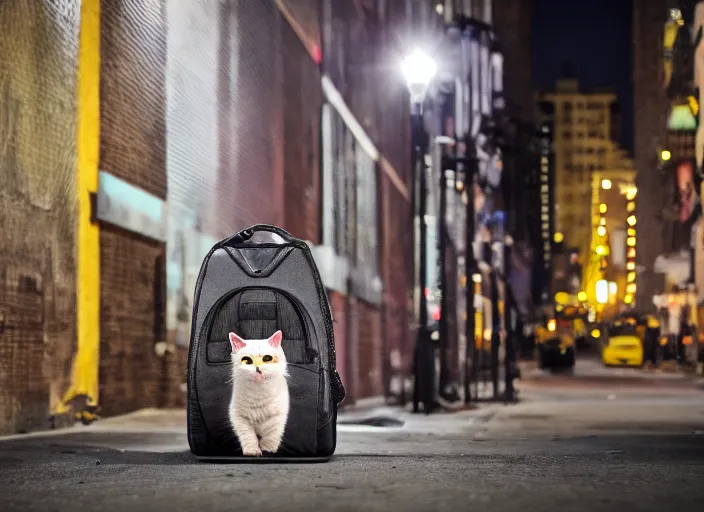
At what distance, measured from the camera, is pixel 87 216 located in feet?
53.5

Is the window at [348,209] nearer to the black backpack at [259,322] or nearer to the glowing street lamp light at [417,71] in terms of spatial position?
the glowing street lamp light at [417,71]

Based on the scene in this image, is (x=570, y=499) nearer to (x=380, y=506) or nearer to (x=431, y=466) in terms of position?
(x=380, y=506)

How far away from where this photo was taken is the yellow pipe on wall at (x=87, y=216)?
16094mm

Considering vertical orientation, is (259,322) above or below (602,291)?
below

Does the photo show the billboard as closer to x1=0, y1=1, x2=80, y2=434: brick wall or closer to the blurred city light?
x1=0, y1=1, x2=80, y2=434: brick wall

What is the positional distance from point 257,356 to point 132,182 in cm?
801

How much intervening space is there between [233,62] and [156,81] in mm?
3484

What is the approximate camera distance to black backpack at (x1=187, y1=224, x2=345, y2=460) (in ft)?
33.5

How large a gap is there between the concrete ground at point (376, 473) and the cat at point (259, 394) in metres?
0.19

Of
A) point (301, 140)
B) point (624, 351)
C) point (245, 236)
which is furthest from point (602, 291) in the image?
point (245, 236)

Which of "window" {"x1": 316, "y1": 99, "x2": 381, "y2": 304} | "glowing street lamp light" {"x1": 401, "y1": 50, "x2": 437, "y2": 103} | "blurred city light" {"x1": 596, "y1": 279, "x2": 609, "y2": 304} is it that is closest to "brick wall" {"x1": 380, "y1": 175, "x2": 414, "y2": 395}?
"window" {"x1": 316, "y1": 99, "x2": 381, "y2": 304}

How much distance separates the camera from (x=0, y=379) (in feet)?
45.7

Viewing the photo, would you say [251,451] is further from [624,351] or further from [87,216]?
[624,351]

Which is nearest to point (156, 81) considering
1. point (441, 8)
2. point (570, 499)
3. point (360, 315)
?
point (570, 499)
